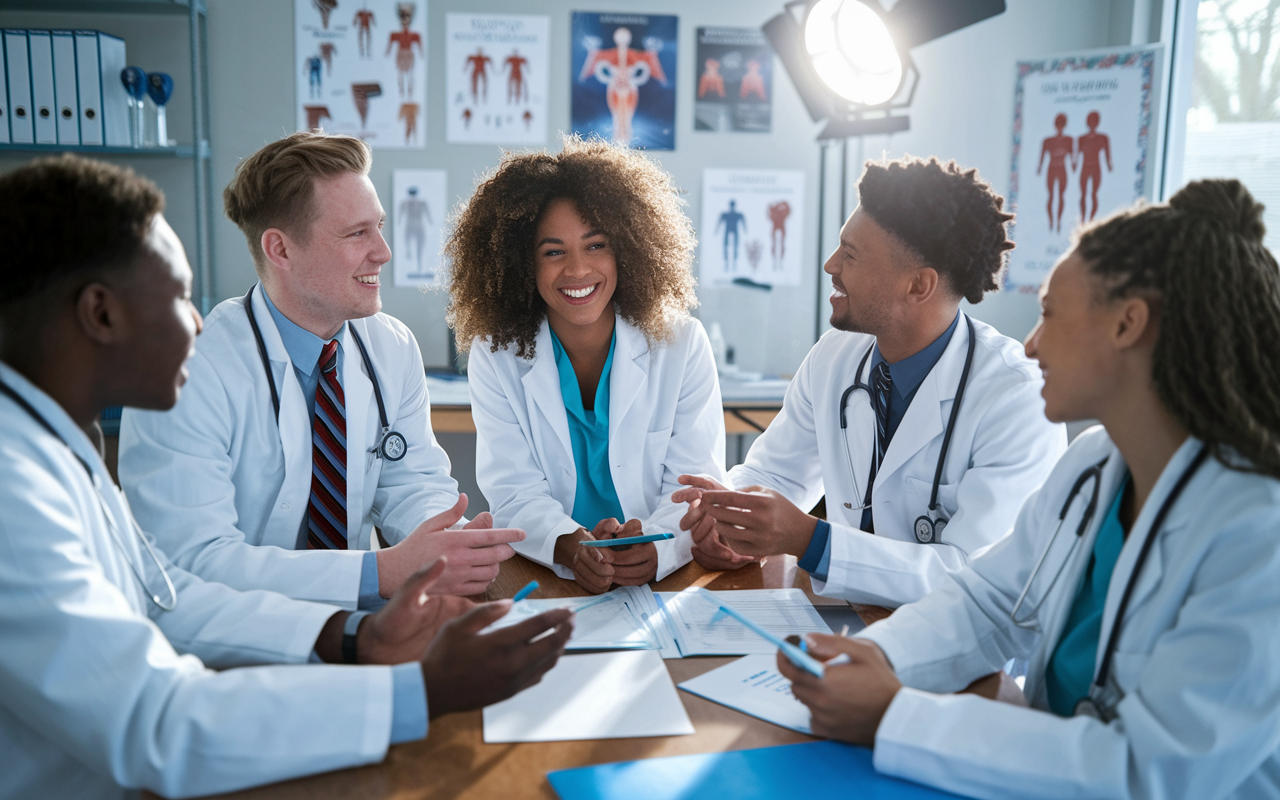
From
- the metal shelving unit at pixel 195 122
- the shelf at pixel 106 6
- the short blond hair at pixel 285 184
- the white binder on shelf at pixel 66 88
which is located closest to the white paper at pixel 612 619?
the short blond hair at pixel 285 184

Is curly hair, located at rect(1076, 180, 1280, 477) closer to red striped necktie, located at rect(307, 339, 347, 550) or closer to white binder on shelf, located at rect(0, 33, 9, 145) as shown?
red striped necktie, located at rect(307, 339, 347, 550)

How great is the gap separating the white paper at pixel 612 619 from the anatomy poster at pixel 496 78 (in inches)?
98.9

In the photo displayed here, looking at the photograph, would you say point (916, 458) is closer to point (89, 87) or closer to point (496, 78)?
point (496, 78)

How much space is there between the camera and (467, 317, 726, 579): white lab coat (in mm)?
1884

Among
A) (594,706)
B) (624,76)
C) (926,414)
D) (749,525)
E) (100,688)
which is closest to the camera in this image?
(100,688)

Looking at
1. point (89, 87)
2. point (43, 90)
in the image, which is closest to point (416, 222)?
point (89, 87)

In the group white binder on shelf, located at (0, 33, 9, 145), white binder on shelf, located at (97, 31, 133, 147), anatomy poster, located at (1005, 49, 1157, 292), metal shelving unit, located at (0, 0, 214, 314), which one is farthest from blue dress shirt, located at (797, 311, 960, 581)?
white binder on shelf, located at (0, 33, 9, 145)

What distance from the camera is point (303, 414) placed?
5.09ft

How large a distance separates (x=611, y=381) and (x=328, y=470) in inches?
24.7

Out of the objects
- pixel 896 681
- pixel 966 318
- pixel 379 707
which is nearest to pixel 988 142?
pixel 966 318

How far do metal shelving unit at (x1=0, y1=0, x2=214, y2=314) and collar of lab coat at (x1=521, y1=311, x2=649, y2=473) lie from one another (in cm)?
191

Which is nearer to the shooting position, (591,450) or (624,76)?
(591,450)

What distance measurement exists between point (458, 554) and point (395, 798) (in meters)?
0.52

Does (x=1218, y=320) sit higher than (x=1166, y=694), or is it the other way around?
(x=1218, y=320)
